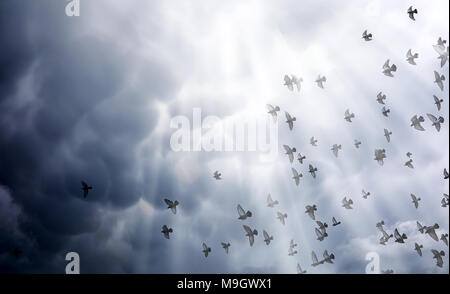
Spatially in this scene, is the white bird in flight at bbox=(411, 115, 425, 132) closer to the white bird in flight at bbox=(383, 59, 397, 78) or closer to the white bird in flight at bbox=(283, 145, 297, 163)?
the white bird in flight at bbox=(383, 59, 397, 78)

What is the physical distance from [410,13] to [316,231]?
2401 cm

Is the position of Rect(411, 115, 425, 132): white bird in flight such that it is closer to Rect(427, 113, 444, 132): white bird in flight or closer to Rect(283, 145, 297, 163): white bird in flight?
Rect(427, 113, 444, 132): white bird in flight

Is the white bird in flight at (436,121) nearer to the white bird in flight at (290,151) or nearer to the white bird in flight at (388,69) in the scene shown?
the white bird in flight at (388,69)

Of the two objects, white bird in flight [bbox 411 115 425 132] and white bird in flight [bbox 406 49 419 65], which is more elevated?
white bird in flight [bbox 406 49 419 65]

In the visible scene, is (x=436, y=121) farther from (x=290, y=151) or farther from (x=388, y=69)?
(x=290, y=151)

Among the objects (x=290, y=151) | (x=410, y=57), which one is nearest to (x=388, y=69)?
(x=410, y=57)

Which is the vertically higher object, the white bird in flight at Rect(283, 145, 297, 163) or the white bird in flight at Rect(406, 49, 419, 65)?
the white bird in flight at Rect(406, 49, 419, 65)

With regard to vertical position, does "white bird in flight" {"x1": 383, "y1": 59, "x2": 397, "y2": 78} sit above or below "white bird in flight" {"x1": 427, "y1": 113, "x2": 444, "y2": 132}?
above

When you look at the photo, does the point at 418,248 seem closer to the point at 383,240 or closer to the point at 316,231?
the point at 383,240

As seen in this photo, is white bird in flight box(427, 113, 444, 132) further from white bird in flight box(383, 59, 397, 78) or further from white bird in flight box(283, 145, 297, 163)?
white bird in flight box(283, 145, 297, 163)
